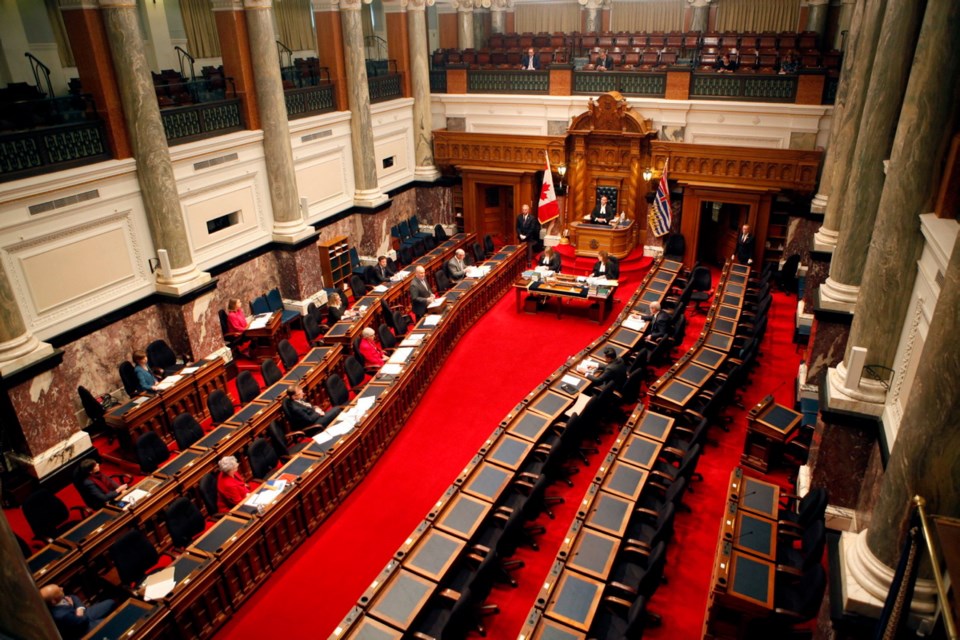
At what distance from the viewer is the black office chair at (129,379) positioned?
9766 millimetres

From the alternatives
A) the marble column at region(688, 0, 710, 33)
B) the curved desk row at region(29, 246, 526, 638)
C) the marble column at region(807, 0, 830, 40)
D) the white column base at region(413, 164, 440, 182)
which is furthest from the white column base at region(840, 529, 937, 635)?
the marble column at region(688, 0, 710, 33)

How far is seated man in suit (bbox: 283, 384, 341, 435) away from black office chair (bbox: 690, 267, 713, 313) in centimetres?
845

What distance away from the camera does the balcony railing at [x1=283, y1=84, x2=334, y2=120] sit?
13281 millimetres

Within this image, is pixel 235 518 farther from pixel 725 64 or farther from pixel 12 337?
pixel 725 64

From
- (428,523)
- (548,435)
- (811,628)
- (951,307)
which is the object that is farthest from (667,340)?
(951,307)

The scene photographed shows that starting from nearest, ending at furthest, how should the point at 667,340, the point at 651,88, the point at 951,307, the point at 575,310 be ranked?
the point at 951,307 → the point at 667,340 → the point at 575,310 → the point at 651,88

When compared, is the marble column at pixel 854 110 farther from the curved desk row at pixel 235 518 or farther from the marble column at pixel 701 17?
the marble column at pixel 701 17

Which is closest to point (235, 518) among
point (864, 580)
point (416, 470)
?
point (416, 470)

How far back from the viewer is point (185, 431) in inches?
345

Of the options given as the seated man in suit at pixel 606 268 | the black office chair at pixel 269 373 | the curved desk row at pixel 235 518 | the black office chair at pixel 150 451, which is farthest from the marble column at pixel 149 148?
the seated man in suit at pixel 606 268

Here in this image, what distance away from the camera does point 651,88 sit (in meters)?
15.2

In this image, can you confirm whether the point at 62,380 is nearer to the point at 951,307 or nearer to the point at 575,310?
the point at 575,310

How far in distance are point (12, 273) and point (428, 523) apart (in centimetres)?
679

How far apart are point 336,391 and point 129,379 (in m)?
3.18
